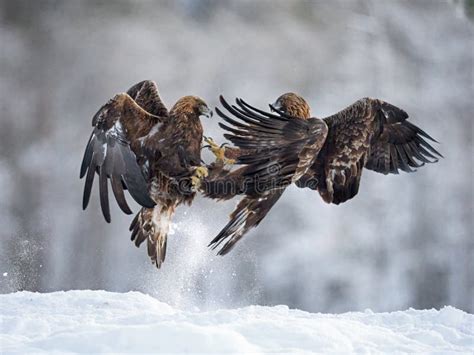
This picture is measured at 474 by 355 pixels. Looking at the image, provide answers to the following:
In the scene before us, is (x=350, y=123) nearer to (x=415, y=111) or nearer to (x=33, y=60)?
(x=415, y=111)

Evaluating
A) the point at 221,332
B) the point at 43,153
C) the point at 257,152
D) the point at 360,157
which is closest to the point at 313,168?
the point at 360,157

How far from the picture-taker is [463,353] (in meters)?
2.60

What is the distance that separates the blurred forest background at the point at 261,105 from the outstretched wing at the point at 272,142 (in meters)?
1.19

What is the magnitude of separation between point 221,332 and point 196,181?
1.91 feet

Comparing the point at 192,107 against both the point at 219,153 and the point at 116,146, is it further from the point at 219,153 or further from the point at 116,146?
the point at 116,146

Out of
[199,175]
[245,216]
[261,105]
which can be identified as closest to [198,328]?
[245,216]

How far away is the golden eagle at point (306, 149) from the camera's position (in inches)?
91.4

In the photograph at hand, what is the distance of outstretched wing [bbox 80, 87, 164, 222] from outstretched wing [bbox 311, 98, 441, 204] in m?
0.80

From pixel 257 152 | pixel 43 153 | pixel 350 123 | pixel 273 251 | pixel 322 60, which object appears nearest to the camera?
pixel 257 152

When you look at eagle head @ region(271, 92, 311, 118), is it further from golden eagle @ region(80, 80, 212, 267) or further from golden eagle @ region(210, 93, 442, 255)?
golden eagle @ region(80, 80, 212, 267)

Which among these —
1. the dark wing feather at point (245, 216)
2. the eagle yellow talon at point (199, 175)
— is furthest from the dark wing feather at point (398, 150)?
the eagle yellow talon at point (199, 175)

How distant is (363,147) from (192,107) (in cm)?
78

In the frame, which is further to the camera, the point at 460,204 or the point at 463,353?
the point at 460,204

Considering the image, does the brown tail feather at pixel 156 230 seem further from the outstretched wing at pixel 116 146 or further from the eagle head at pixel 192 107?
the eagle head at pixel 192 107
